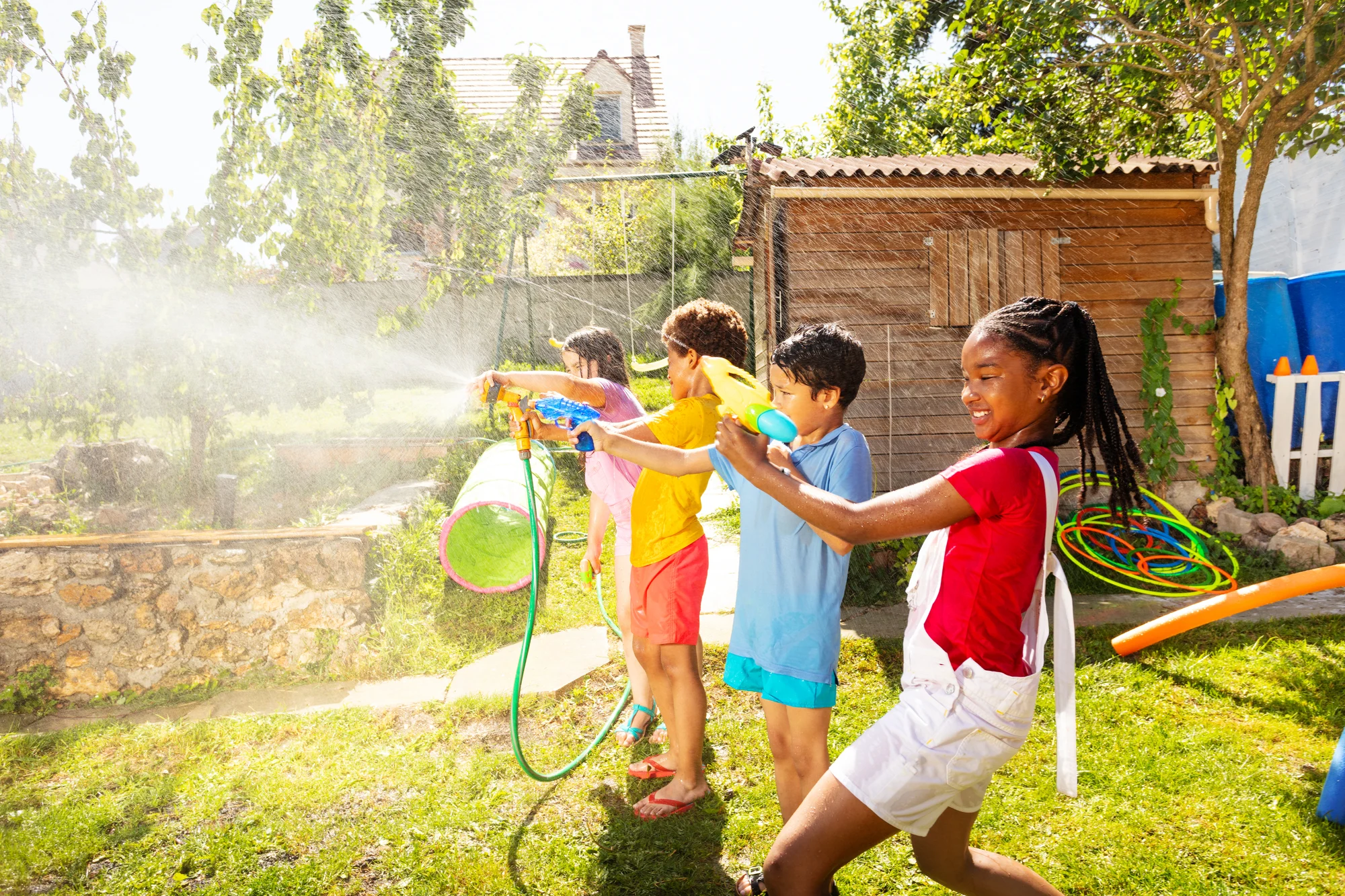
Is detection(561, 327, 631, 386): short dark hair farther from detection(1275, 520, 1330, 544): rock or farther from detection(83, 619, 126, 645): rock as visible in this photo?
detection(1275, 520, 1330, 544): rock

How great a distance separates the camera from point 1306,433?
662 centimetres

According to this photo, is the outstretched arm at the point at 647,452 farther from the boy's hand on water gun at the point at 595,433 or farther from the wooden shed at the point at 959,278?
the wooden shed at the point at 959,278

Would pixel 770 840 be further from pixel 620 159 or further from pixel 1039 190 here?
pixel 620 159

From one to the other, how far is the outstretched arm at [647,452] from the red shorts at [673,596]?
43 centimetres

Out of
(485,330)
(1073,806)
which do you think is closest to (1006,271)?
(1073,806)

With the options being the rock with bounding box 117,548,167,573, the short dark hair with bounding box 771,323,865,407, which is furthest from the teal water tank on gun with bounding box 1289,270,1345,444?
the rock with bounding box 117,548,167,573

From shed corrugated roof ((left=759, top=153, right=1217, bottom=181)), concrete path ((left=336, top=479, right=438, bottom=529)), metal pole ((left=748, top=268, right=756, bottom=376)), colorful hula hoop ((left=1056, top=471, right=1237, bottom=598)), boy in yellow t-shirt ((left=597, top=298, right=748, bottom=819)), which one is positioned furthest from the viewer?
metal pole ((left=748, top=268, right=756, bottom=376))

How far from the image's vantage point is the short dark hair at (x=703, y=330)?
2.61 m

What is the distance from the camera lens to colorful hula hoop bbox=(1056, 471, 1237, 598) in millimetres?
5105

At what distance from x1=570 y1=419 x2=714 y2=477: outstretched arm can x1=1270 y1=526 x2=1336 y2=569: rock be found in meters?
5.41

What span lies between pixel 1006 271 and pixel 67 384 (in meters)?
7.80

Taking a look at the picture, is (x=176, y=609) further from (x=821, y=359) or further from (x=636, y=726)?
(x=821, y=359)

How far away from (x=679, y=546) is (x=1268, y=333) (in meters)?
7.05

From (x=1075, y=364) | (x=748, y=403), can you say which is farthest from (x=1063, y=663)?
(x=748, y=403)
